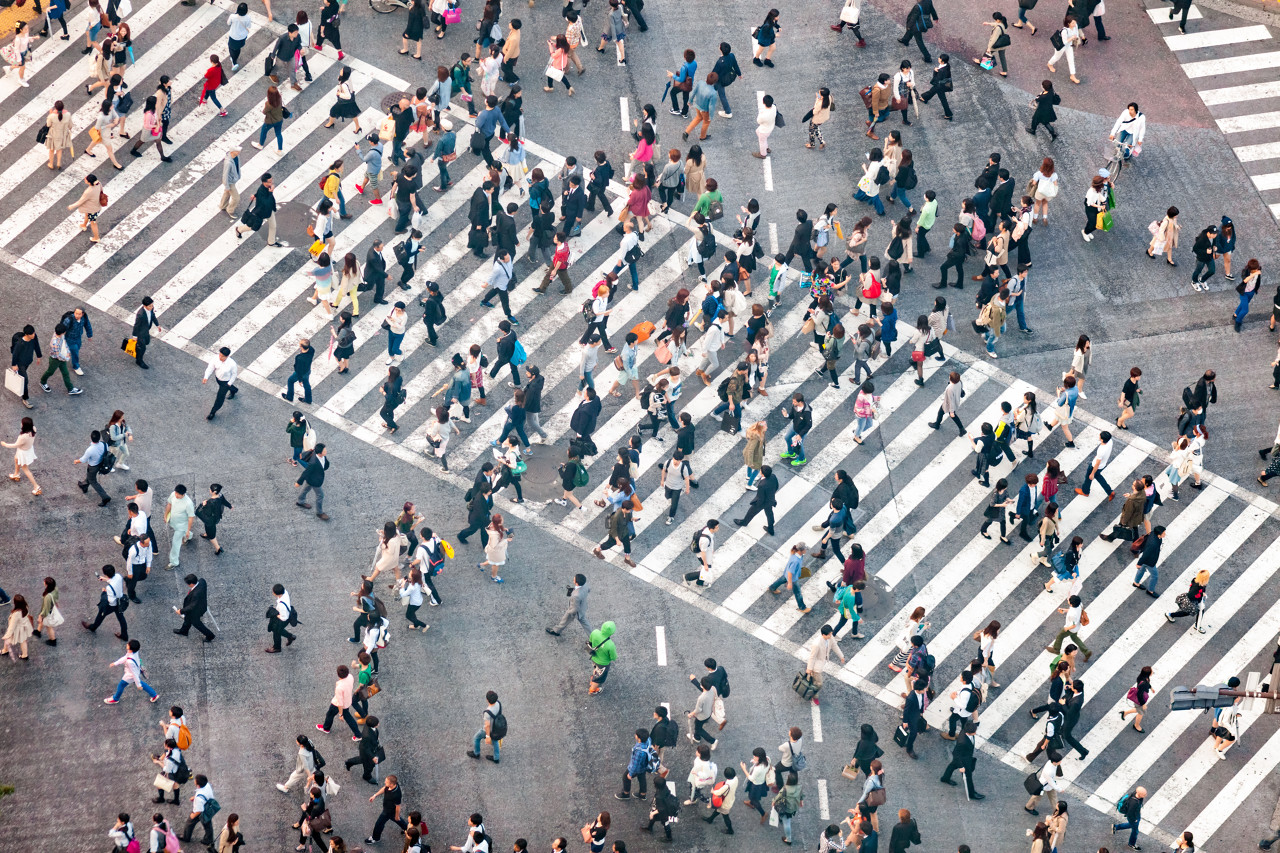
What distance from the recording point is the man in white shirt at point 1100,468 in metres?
40.8

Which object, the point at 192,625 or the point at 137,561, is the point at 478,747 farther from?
the point at 137,561

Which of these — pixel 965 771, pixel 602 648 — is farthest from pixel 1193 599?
pixel 602 648

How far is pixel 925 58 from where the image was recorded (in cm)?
4819

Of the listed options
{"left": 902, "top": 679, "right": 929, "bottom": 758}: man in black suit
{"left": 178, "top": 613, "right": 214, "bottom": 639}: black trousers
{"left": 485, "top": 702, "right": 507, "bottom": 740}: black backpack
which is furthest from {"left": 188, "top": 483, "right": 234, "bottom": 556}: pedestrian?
{"left": 902, "top": 679, "right": 929, "bottom": 758}: man in black suit

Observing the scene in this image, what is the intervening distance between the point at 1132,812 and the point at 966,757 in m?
2.93

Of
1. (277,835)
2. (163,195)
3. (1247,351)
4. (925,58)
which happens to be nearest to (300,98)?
(163,195)

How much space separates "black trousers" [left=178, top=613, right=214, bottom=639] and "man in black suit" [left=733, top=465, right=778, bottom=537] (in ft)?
33.5

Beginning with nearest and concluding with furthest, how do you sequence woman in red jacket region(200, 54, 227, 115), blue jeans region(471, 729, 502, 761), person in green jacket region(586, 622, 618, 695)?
1. blue jeans region(471, 729, 502, 761)
2. person in green jacket region(586, 622, 618, 695)
3. woman in red jacket region(200, 54, 227, 115)

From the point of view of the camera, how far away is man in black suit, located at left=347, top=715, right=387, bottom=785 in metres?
35.5

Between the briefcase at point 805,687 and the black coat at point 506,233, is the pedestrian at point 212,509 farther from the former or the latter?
the briefcase at point 805,687

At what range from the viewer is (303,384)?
41.2 metres

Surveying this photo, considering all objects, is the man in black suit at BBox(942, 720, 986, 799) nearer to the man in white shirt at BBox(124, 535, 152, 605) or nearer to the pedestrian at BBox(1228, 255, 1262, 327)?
the pedestrian at BBox(1228, 255, 1262, 327)

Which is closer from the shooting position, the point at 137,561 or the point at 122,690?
the point at 122,690

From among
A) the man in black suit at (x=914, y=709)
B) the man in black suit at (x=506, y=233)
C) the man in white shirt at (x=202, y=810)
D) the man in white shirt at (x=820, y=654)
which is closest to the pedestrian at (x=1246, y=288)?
the man in black suit at (x=914, y=709)
